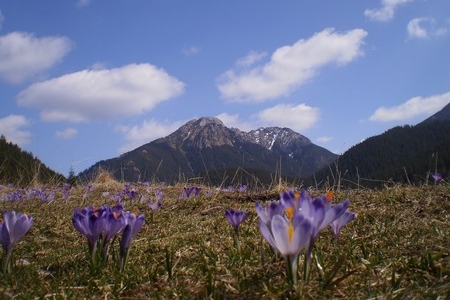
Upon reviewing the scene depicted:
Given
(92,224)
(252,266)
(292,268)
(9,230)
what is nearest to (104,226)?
(92,224)

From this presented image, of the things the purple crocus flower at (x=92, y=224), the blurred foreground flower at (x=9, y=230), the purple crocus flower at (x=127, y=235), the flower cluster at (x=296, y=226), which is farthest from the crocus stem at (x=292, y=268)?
the blurred foreground flower at (x=9, y=230)

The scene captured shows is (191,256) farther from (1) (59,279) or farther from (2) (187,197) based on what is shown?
(2) (187,197)

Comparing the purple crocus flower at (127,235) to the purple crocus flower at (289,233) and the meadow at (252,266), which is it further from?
the purple crocus flower at (289,233)

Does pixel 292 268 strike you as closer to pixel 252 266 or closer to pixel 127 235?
pixel 252 266

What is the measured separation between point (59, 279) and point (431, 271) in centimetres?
165

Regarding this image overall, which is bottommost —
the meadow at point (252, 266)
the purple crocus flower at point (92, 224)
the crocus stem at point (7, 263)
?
the meadow at point (252, 266)

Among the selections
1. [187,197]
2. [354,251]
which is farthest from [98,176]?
[354,251]

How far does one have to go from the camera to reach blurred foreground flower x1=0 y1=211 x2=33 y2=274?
2111 mm

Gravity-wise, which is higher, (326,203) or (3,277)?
(326,203)

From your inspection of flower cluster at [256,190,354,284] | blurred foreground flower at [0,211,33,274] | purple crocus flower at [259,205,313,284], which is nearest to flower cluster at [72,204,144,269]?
blurred foreground flower at [0,211,33,274]

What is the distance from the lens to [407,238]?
245 cm

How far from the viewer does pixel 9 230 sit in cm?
212

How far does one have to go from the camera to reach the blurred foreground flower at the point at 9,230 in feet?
6.93

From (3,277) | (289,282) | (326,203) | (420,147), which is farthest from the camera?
(420,147)
